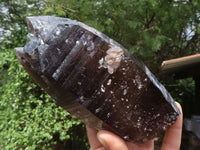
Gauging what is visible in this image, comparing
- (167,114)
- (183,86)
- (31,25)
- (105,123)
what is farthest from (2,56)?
(183,86)

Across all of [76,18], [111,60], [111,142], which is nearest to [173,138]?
[111,142]

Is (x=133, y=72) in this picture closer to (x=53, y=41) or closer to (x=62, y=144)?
(x=53, y=41)

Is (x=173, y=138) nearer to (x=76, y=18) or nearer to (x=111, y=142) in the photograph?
(x=111, y=142)

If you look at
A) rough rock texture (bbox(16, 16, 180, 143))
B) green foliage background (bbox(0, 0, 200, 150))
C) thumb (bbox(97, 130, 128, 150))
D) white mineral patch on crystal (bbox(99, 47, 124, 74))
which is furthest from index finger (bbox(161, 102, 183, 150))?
green foliage background (bbox(0, 0, 200, 150))

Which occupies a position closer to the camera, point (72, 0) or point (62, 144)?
point (72, 0)

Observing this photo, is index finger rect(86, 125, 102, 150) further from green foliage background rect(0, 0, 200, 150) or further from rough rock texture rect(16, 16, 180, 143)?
green foliage background rect(0, 0, 200, 150)

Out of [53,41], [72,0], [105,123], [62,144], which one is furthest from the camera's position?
[62,144]

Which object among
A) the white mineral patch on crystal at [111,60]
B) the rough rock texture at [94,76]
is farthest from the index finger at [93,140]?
the white mineral patch on crystal at [111,60]

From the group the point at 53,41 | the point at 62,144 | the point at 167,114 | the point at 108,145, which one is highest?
A: the point at 53,41
